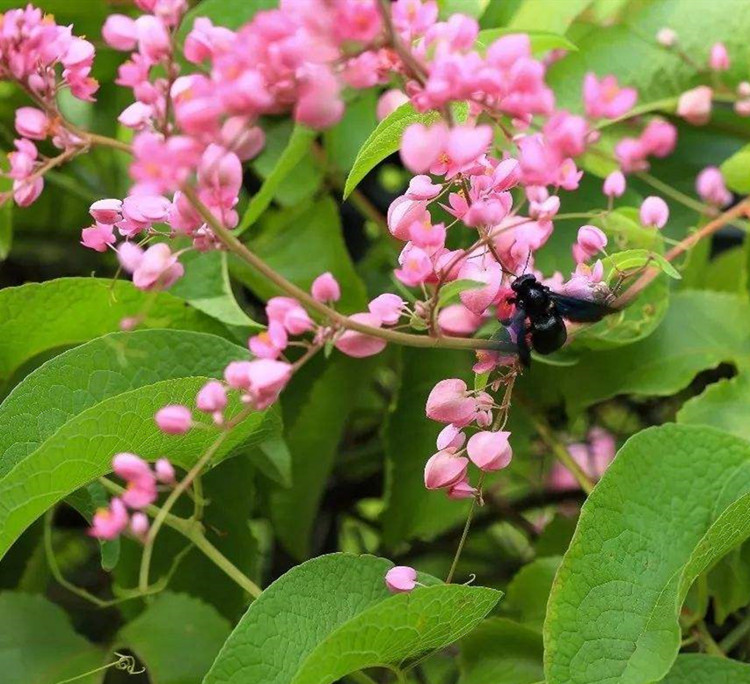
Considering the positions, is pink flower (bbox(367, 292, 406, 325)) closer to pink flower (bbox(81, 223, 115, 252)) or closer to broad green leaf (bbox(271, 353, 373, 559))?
pink flower (bbox(81, 223, 115, 252))

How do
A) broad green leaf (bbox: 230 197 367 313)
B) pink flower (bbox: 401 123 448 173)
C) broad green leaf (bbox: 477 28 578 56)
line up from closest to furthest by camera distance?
pink flower (bbox: 401 123 448 173) < broad green leaf (bbox: 477 28 578 56) < broad green leaf (bbox: 230 197 367 313)

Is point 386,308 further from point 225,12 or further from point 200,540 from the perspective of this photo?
point 225,12

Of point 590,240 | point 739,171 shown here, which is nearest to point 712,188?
point 739,171

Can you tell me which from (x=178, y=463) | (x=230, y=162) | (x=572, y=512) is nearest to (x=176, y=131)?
(x=230, y=162)

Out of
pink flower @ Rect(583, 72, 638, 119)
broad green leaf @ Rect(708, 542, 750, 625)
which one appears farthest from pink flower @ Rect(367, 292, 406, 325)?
broad green leaf @ Rect(708, 542, 750, 625)

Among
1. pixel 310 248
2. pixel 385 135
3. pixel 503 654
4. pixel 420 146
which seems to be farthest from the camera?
pixel 310 248

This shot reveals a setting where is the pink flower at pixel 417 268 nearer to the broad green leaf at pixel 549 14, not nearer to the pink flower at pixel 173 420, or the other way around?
the pink flower at pixel 173 420
